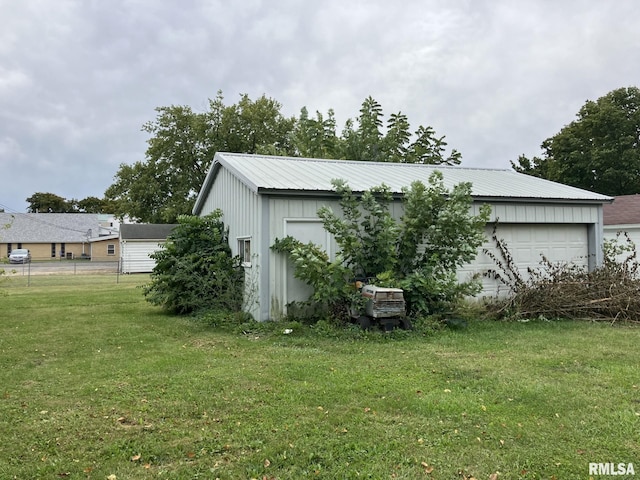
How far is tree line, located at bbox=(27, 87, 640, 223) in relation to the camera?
2495 cm

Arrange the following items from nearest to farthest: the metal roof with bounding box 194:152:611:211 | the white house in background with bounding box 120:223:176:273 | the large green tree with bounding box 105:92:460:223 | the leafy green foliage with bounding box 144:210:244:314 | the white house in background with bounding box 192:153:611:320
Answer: the white house in background with bounding box 192:153:611:320
the metal roof with bounding box 194:152:611:211
the leafy green foliage with bounding box 144:210:244:314
the white house in background with bounding box 120:223:176:273
the large green tree with bounding box 105:92:460:223

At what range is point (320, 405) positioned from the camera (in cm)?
434

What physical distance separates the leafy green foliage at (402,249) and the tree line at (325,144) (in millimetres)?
15821

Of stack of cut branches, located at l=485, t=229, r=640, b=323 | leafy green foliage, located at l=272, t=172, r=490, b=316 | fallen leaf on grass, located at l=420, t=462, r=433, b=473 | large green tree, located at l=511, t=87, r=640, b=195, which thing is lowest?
fallen leaf on grass, located at l=420, t=462, r=433, b=473

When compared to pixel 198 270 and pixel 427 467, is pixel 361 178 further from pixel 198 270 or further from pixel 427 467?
pixel 427 467

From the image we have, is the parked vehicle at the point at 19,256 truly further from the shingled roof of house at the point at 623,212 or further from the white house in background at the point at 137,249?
the shingled roof of house at the point at 623,212

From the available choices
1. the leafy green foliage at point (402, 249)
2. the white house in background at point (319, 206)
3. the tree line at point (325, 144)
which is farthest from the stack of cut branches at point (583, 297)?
the tree line at point (325, 144)

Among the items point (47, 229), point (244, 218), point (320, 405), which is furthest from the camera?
point (47, 229)

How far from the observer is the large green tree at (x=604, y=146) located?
26406 mm

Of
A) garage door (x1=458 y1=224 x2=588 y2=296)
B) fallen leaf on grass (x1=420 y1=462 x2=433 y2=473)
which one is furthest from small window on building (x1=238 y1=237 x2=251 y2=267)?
fallen leaf on grass (x1=420 y1=462 x2=433 y2=473)

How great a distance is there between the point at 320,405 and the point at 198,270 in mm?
6717

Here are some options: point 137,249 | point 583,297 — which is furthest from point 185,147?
point 583,297

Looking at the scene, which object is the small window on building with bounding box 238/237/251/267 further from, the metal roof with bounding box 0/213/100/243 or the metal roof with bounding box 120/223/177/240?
the metal roof with bounding box 0/213/100/243

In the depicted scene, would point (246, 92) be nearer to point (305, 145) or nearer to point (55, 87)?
point (305, 145)
